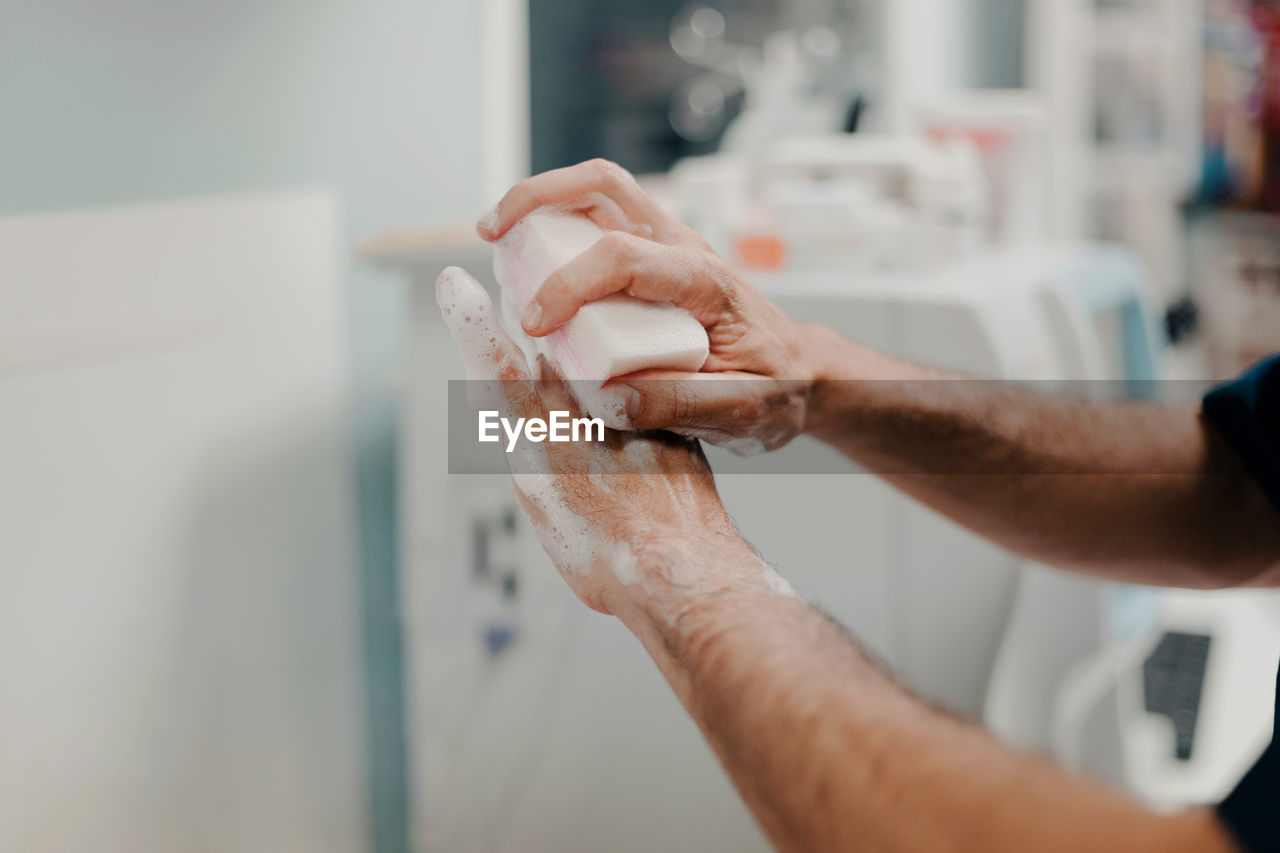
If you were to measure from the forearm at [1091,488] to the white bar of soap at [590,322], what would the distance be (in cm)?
29

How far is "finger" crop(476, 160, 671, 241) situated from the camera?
1.97 feet

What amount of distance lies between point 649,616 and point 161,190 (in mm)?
624

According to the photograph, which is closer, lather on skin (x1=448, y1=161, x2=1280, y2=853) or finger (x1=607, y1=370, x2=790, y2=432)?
lather on skin (x1=448, y1=161, x2=1280, y2=853)

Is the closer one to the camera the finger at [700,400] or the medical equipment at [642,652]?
the finger at [700,400]

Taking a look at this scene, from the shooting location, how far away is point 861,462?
827 millimetres

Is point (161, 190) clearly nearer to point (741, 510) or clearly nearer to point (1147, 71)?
point (741, 510)

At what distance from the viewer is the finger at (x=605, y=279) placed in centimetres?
56

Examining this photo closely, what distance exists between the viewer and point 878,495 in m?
1.03

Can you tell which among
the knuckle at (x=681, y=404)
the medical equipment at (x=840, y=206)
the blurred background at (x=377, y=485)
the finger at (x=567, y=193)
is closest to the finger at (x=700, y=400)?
the knuckle at (x=681, y=404)

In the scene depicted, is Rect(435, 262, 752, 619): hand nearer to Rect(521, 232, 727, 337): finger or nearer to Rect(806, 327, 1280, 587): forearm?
Rect(521, 232, 727, 337): finger

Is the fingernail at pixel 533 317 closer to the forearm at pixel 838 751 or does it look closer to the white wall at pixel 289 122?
the forearm at pixel 838 751

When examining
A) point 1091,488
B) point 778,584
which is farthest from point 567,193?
point 1091,488

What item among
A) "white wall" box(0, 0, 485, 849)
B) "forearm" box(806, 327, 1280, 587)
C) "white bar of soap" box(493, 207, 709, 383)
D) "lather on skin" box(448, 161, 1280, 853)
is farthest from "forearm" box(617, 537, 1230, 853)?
"white wall" box(0, 0, 485, 849)

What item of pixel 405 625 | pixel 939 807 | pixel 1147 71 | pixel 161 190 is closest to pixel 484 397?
pixel 939 807
